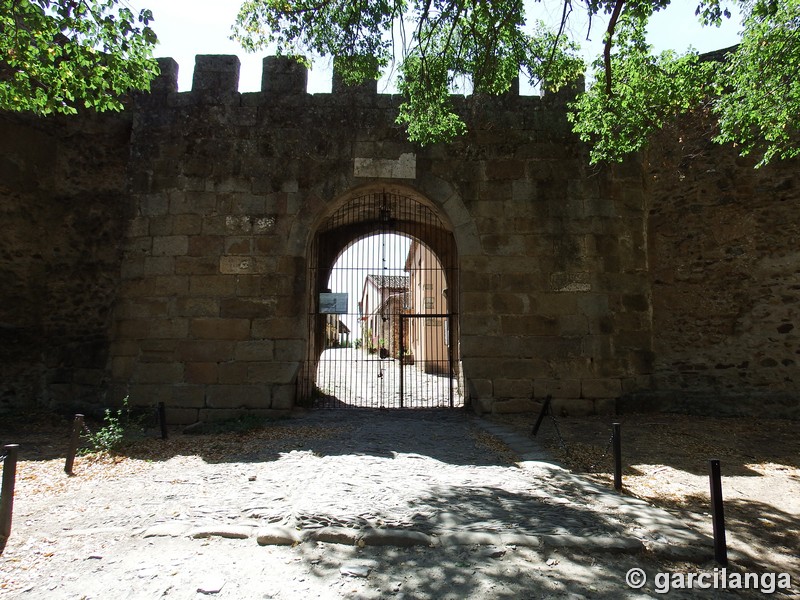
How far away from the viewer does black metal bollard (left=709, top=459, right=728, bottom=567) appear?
8.88ft

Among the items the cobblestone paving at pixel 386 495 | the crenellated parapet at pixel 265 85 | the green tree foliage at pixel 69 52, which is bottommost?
the cobblestone paving at pixel 386 495

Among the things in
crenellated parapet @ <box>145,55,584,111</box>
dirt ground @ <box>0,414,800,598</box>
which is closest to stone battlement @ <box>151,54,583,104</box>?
crenellated parapet @ <box>145,55,584,111</box>

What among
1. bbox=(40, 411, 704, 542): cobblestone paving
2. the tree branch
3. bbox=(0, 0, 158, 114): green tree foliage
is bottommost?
bbox=(40, 411, 704, 542): cobblestone paving

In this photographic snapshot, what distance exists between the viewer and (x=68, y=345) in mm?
7016

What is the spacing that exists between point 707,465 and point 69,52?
25.4 ft

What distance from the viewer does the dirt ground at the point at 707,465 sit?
3.24 meters

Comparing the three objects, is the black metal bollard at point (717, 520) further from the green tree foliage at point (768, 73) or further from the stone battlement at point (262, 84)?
the stone battlement at point (262, 84)

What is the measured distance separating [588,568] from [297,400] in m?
5.49

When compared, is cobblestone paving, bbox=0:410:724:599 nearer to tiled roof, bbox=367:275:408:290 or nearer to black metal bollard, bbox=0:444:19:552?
black metal bollard, bbox=0:444:19:552

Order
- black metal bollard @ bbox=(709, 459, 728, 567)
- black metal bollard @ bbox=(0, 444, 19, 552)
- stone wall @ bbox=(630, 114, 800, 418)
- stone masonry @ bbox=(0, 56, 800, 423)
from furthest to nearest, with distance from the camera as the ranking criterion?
stone masonry @ bbox=(0, 56, 800, 423)
stone wall @ bbox=(630, 114, 800, 418)
black metal bollard @ bbox=(0, 444, 19, 552)
black metal bollard @ bbox=(709, 459, 728, 567)

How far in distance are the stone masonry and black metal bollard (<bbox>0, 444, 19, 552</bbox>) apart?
3.51 m

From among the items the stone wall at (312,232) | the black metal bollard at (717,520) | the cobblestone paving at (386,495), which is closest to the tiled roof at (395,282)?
the stone wall at (312,232)

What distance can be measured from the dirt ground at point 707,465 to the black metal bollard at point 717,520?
16 centimetres

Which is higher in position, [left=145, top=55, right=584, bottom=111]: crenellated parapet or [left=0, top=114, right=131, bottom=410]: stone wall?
[left=145, top=55, right=584, bottom=111]: crenellated parapet
